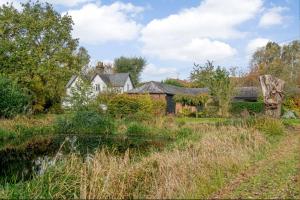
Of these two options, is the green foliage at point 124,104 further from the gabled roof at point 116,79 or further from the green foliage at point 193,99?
the gabled roof at point 116,79

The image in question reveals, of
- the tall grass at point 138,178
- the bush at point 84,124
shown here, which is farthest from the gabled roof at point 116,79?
the tall grass at point 138,178

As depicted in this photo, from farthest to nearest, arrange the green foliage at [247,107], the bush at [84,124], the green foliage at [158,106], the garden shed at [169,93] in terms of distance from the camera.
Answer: the garden shed at [169,93] < the green foliage at [247,107] < the green foliage at [158,106] < the bush at [84,124]

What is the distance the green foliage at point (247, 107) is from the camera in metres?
35.8

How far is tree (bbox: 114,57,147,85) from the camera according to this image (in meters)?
Result: 73.1

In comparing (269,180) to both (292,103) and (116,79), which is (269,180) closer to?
(292,103)

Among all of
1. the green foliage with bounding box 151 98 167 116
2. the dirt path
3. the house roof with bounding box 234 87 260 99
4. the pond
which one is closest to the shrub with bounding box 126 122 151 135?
the pond

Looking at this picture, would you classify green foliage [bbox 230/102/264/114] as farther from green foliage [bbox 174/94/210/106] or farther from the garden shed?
the garden shed

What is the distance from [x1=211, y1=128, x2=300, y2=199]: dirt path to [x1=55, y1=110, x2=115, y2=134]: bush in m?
13.3

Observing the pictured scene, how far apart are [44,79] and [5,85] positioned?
8.08m

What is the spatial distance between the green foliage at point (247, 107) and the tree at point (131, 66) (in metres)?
37.4

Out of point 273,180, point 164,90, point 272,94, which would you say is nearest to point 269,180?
point 273,180

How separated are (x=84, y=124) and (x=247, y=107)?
767 inches

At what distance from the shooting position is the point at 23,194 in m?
7.05

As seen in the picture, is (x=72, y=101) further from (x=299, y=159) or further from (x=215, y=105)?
(x=299, y=159)
